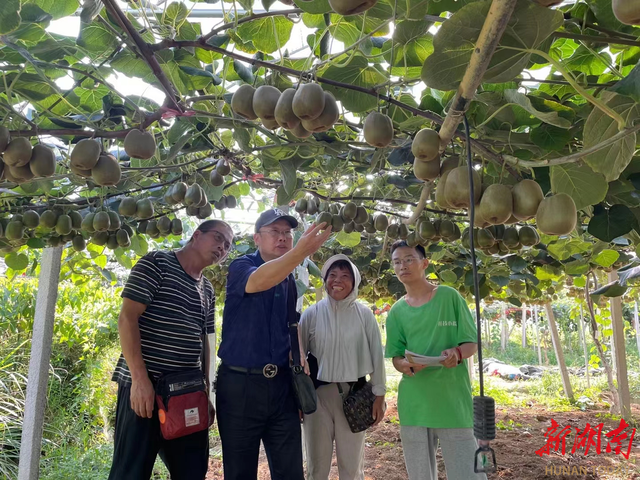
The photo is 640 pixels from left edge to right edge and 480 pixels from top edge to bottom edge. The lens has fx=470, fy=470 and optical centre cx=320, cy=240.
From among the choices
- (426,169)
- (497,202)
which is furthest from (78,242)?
(497,202)

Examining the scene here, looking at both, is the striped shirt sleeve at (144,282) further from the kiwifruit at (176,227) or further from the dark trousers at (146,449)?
the kiwifruit at (176,227)

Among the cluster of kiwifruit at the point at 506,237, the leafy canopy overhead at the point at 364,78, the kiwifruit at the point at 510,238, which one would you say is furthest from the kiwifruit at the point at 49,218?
the kiwifruit at the point at 510,238

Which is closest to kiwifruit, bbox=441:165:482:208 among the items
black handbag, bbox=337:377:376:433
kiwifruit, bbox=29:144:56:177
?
kiwifruit, bbox=29:144:56:177

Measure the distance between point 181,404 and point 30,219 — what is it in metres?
1.61

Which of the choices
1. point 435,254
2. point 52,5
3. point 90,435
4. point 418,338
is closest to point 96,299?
point 90,435

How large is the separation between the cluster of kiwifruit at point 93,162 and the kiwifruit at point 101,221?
1.18 meters

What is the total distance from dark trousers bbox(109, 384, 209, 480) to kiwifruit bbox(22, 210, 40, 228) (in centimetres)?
131

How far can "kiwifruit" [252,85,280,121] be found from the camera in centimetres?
127

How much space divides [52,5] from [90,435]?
5826 mm

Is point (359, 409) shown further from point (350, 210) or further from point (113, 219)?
point (113, 219)

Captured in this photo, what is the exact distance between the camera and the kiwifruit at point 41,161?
157 cm

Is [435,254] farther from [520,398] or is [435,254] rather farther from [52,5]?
[520,398]

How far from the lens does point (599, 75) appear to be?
149cm

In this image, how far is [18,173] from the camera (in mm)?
1560
